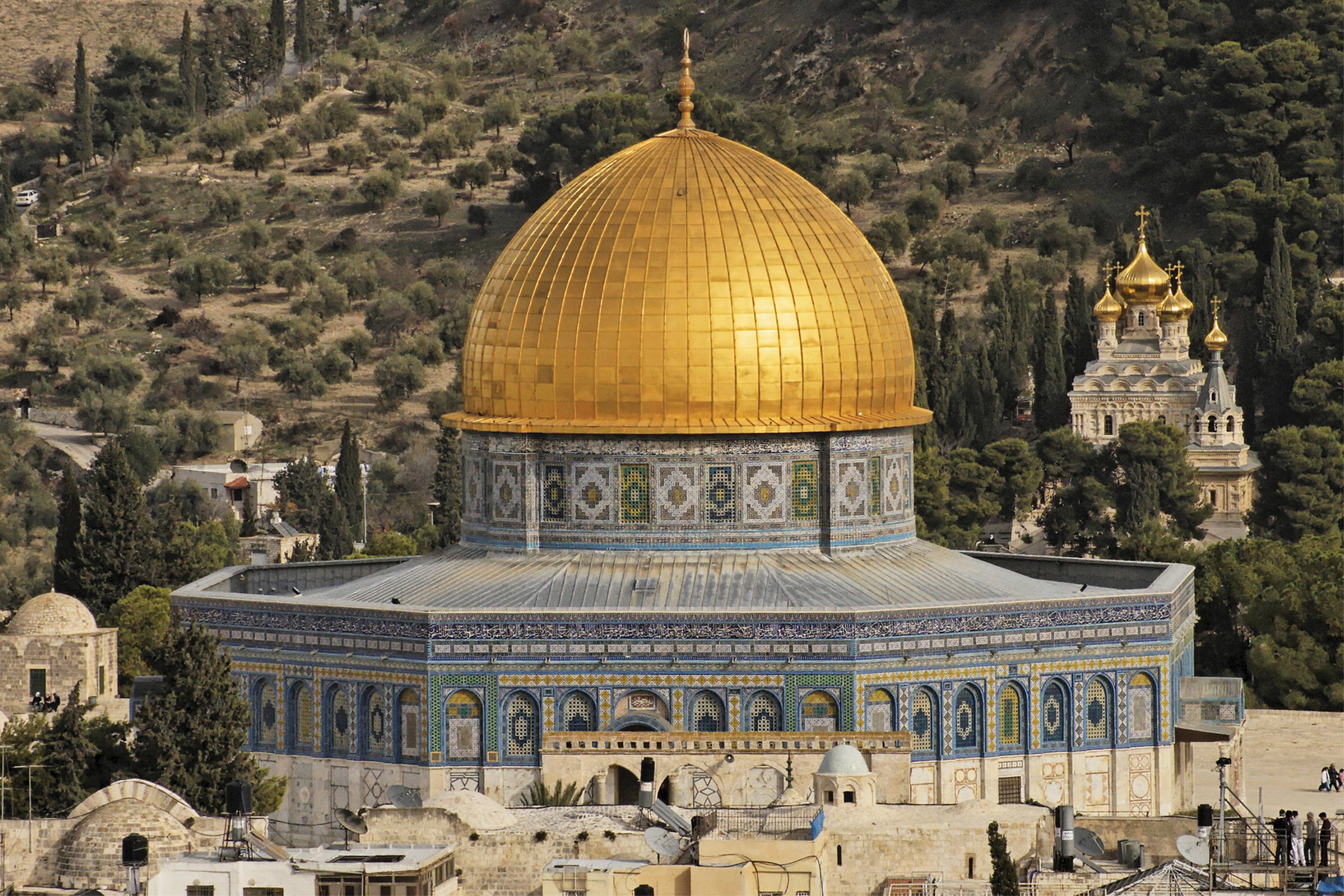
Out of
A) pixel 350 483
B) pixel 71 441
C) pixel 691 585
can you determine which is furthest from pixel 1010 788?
pixel 71 441

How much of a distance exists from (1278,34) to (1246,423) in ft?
75.8

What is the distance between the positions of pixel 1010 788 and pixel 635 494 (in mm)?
5552

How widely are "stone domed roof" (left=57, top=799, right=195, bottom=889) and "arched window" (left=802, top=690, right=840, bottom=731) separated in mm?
8472

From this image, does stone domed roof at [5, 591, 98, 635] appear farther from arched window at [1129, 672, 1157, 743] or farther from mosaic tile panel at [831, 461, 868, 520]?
arched window at [1129, 672, 1157, 743]

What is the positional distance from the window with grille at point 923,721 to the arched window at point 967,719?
30 cm

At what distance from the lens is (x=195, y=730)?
123ft

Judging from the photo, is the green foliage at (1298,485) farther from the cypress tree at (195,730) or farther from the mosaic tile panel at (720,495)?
the cypress tree at (195,730)

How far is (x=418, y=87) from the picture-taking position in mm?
118375

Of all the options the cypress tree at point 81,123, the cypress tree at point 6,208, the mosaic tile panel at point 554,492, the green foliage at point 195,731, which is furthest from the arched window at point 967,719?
the cypress tree at point 81,123

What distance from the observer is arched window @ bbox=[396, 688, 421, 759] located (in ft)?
125

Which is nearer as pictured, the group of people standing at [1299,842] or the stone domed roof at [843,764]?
the group of people standing at [1299,842]

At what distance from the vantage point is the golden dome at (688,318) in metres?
40.2

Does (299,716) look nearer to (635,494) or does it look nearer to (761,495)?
(635,494)

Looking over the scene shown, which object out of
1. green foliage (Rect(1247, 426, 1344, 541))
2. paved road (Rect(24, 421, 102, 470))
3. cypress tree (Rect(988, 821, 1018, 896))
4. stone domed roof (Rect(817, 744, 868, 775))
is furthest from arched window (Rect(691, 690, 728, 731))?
paved road (Rect(24, 421, 102, 470))
